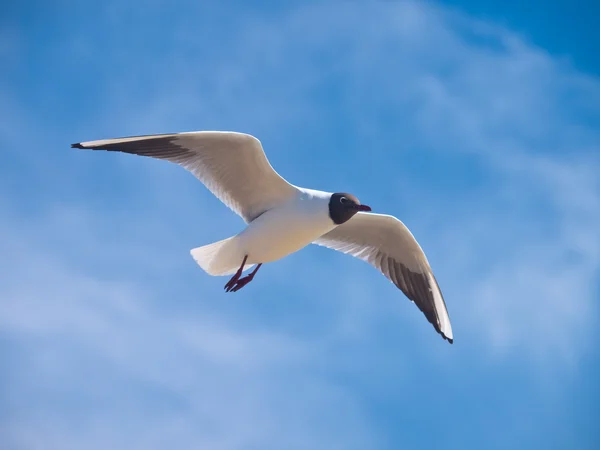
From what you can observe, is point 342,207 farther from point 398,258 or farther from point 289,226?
point 398,258

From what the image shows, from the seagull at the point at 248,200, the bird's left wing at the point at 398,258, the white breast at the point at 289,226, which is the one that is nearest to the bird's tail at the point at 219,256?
the seagull at the point at 248,200

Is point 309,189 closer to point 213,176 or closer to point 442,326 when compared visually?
point 213,176

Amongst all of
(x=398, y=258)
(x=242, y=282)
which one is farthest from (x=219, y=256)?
(x=398, y=258)

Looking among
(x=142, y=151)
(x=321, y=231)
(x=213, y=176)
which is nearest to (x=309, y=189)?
(x=321, y=231)

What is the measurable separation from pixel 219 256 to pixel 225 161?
100 cm

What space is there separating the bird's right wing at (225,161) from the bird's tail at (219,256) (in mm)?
462

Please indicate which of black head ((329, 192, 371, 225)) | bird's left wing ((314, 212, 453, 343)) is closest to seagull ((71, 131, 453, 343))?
Answer: black head ((329, 192, 371, 225))

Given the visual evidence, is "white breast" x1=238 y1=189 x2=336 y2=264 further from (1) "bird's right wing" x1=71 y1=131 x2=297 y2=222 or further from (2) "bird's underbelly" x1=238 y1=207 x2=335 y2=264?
(1) "bird's right wing" x1=71 y1=131 x2=297 y2=222

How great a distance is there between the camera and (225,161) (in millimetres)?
7789

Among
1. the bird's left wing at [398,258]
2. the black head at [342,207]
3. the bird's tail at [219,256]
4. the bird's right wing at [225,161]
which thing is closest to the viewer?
the bird's right wing at [225,161]

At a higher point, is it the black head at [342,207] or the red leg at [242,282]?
the black head at [342,207]

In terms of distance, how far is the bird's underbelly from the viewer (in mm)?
7777

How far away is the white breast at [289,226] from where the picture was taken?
7.77 m

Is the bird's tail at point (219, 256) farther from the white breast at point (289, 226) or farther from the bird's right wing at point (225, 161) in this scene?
the bird's right wing at point (225, 161)
